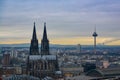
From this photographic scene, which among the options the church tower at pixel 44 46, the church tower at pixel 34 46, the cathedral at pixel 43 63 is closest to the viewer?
the cathedral at pixel 43 63

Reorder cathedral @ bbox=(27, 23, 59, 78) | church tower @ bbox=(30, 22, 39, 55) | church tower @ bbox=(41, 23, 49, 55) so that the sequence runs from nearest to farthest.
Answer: cathedral @ bbox=(27, 23, 59, 78), church tower @ bbox=(41, 23, 49, 55), church tower @ bbox=(30, 22, 39, 55)

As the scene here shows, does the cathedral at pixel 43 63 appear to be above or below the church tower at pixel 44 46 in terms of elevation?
below

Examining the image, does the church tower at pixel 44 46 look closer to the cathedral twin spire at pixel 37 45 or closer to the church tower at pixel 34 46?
the cathedral twin spire at pixel 37 45

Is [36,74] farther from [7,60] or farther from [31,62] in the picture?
[7,60]

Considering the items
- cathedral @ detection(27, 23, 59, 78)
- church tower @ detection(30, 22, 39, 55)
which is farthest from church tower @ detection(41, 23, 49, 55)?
church tower @ detection(30, 22, 39, 55)

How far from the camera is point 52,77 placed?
47.1 meters

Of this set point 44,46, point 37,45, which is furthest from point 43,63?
point 37,45

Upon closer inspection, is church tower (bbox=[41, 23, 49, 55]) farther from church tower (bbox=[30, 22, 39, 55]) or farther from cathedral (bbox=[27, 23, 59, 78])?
church tower (bbox=[30, 22, 39, 55])

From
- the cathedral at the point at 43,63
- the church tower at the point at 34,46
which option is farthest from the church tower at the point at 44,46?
the church tower at the point at 34,46

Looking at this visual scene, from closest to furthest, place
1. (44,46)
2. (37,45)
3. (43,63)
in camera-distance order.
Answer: (43,63)
(44,46)
(37,45)

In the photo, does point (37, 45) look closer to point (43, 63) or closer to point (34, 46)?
point (34, 46)

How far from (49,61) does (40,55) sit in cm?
125

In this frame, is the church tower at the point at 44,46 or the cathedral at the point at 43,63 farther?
the church tower at the point at 44,46

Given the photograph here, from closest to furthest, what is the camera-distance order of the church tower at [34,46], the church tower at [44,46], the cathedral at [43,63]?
1. the cathedral at [43,63]
2. the church tower at [44,46]
3. the church tower at [34,46]
